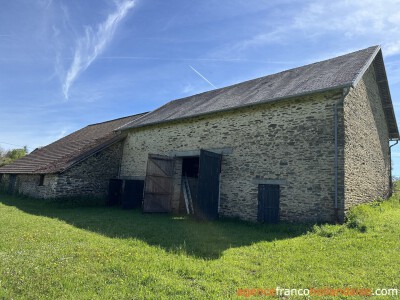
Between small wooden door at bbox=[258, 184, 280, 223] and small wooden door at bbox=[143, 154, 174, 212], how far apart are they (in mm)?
4211

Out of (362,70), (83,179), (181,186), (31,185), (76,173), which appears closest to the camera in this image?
(362,70)

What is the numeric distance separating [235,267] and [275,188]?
5125 mm

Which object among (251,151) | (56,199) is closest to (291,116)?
(251,151)

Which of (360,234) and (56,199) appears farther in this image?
(56,199)

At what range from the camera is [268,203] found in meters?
9.89

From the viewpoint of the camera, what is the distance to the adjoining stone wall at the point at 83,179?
1417 cm

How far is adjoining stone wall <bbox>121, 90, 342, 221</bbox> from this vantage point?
8.93 m

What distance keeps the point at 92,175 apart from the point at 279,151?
10.1 m

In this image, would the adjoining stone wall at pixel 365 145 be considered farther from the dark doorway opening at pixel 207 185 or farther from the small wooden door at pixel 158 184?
the small wooden door at pixel 158 184

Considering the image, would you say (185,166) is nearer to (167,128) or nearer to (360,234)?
(167,128)

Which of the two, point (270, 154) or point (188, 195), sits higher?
point (270, 154)

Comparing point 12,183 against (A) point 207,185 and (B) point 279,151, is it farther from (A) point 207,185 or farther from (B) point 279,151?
(B) point 279,151

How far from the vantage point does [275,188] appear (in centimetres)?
982

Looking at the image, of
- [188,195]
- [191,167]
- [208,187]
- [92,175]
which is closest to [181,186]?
[188,195]
